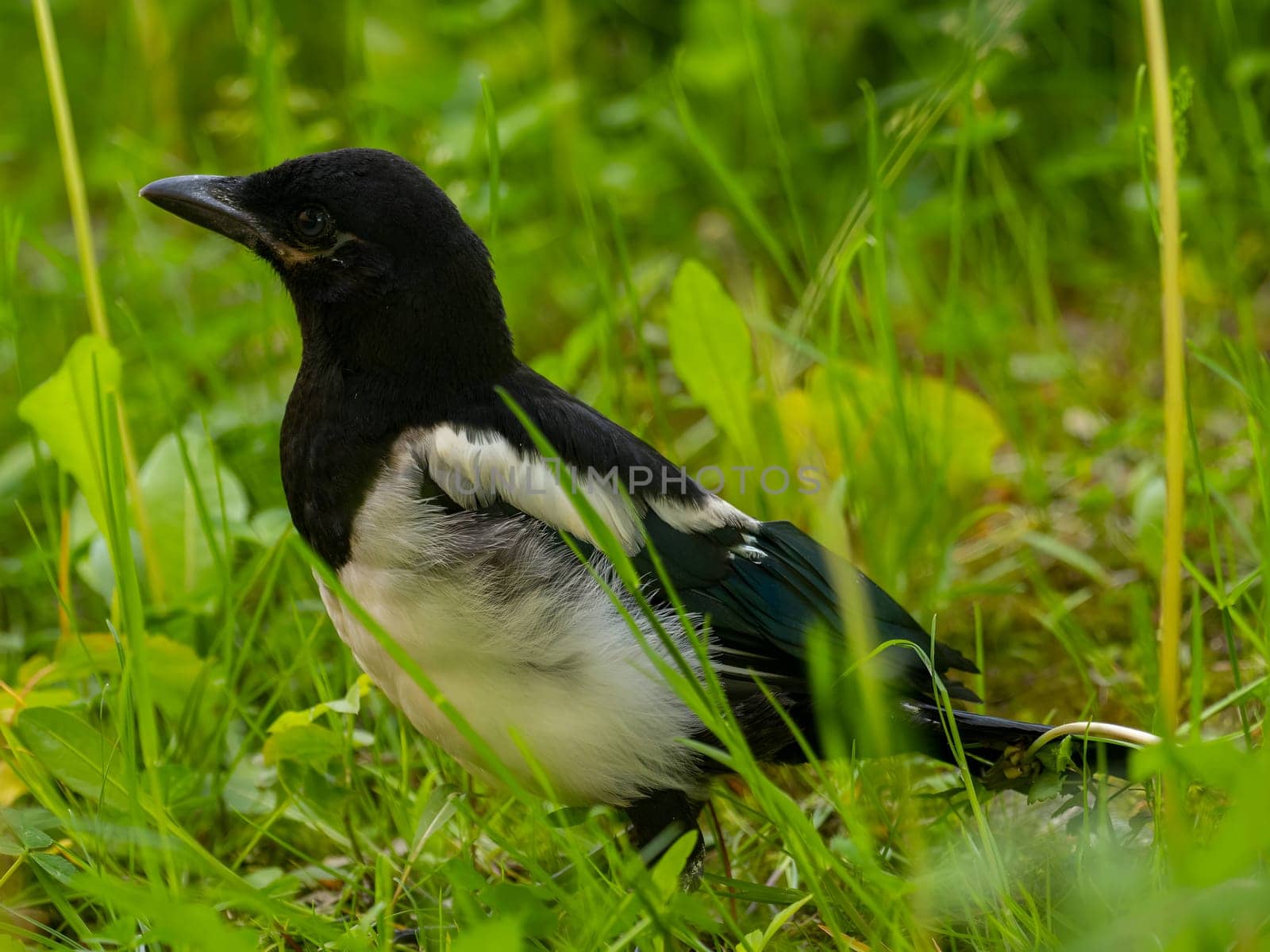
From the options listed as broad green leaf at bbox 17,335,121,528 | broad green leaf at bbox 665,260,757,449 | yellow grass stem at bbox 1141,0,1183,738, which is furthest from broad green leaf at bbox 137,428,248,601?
yellow grass stem at bbox 1141,0,1183,738

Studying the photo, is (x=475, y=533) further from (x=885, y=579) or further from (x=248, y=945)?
(x=885, y=579)


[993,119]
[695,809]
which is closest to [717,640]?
[695,809]

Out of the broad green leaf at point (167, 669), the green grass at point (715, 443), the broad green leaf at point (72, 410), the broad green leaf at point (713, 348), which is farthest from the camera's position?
the broad green leaf at point (713, 348)

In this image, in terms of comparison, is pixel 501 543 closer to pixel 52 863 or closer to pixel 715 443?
pixel 52 863

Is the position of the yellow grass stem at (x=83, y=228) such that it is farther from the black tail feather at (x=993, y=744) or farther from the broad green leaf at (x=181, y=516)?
the black tail feather at (x=993, y=744)

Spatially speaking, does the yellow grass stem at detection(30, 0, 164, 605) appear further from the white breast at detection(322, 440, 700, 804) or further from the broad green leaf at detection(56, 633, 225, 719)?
the white breast at detection(322, 440, 700, 804)

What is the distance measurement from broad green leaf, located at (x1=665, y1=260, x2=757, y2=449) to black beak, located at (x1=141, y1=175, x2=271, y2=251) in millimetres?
637

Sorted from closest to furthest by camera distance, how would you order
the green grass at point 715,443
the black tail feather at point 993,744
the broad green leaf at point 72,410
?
the green grass at point 715,443 < the black tail feather at point 993,744 < the broad green leaf at point 72,410

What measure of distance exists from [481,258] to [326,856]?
0.85 metres

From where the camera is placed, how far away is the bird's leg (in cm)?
166

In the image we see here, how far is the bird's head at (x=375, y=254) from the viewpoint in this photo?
171cm

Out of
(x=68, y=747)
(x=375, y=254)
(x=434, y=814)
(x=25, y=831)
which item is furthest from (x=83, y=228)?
(x=434, y=814)

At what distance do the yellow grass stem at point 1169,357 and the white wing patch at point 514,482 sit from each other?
2.16ft

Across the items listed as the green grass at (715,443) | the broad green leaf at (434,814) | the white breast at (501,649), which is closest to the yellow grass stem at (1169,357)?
the green grass at (715,443)
